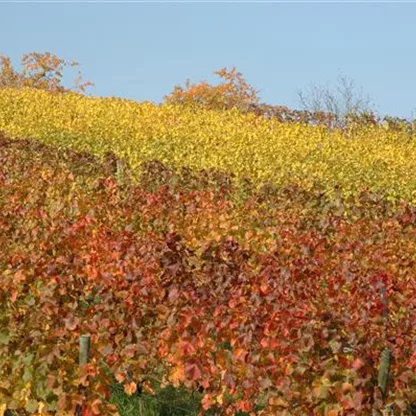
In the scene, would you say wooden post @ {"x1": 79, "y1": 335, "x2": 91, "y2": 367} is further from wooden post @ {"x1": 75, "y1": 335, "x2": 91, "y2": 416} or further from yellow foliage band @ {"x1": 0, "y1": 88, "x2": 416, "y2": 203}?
yellow foliage band @ {"x1": 0, "y1": 88, "x2": 416, "y2": 203}

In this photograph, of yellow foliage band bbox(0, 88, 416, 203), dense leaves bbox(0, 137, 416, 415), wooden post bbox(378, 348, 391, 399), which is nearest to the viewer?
wooden post bbox(378, 348, 391, 399)

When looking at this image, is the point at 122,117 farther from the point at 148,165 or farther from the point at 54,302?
the point at 54,302

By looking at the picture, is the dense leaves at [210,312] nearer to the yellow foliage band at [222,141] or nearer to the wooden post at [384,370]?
the wooden post at [384,370]

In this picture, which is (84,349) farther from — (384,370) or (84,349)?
(384,370)

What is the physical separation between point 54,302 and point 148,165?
988 cm

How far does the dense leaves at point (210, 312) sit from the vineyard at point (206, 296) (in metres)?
0.02

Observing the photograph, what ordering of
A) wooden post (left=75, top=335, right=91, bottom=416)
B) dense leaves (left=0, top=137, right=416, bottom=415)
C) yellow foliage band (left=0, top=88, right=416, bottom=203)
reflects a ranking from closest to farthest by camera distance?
dense leaves (left=0, top=137, right=416, bottom=415), wooden post (left=75, top=335, right=91, bottom=416), yellow foliage band (left=0, top=88, right=416, bottom=203)

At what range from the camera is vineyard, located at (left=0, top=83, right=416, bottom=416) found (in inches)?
322

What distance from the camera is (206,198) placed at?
580 inches

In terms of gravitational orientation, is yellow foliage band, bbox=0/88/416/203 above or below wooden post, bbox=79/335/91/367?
above

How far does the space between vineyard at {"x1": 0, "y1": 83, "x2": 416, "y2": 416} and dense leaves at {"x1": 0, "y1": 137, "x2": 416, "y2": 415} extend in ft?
0.06

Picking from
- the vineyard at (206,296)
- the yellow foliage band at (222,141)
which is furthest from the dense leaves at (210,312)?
the yellow foliage band at (222,141)

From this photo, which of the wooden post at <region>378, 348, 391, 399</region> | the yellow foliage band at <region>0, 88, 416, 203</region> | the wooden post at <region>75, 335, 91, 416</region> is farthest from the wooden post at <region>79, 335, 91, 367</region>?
the yellow foliage band at <region>0, 88, 416, 203</region>

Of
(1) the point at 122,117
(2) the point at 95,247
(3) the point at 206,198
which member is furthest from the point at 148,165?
(1) the point at 122,117
